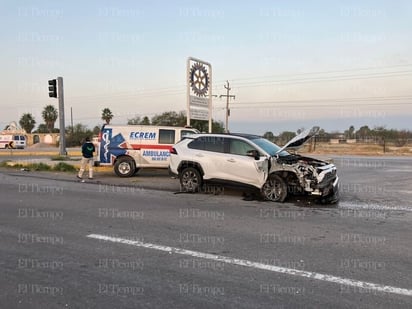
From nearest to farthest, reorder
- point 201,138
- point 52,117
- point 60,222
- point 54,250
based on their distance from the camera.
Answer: point 54,250, point 60,222, point 201,138, point 52,117

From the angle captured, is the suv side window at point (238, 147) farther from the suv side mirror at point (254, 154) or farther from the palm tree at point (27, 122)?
the palm tree at point (27, 122)

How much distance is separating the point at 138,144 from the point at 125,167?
1.05m

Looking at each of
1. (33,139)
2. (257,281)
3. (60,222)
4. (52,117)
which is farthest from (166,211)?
(52,117)

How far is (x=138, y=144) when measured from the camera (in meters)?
15.4

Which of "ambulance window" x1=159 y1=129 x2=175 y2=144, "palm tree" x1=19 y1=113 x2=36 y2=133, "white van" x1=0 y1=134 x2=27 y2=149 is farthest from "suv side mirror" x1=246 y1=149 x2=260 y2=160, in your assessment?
"palm tree" x1=19 y1=113 x2=36 y2=133

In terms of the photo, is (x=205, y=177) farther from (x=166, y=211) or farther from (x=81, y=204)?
(x=81, y=204)

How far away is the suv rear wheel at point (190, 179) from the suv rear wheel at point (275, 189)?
204 centimetres

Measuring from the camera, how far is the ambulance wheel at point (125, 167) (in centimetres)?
1551

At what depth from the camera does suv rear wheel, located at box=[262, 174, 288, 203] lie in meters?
9.77

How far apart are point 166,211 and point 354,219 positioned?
386cm

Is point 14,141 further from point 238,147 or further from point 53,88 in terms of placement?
point 238,147

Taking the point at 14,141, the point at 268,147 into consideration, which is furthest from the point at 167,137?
the point at 14,141

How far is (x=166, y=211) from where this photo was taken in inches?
341

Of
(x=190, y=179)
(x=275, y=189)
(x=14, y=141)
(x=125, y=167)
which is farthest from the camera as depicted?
(x=14, y=141)
